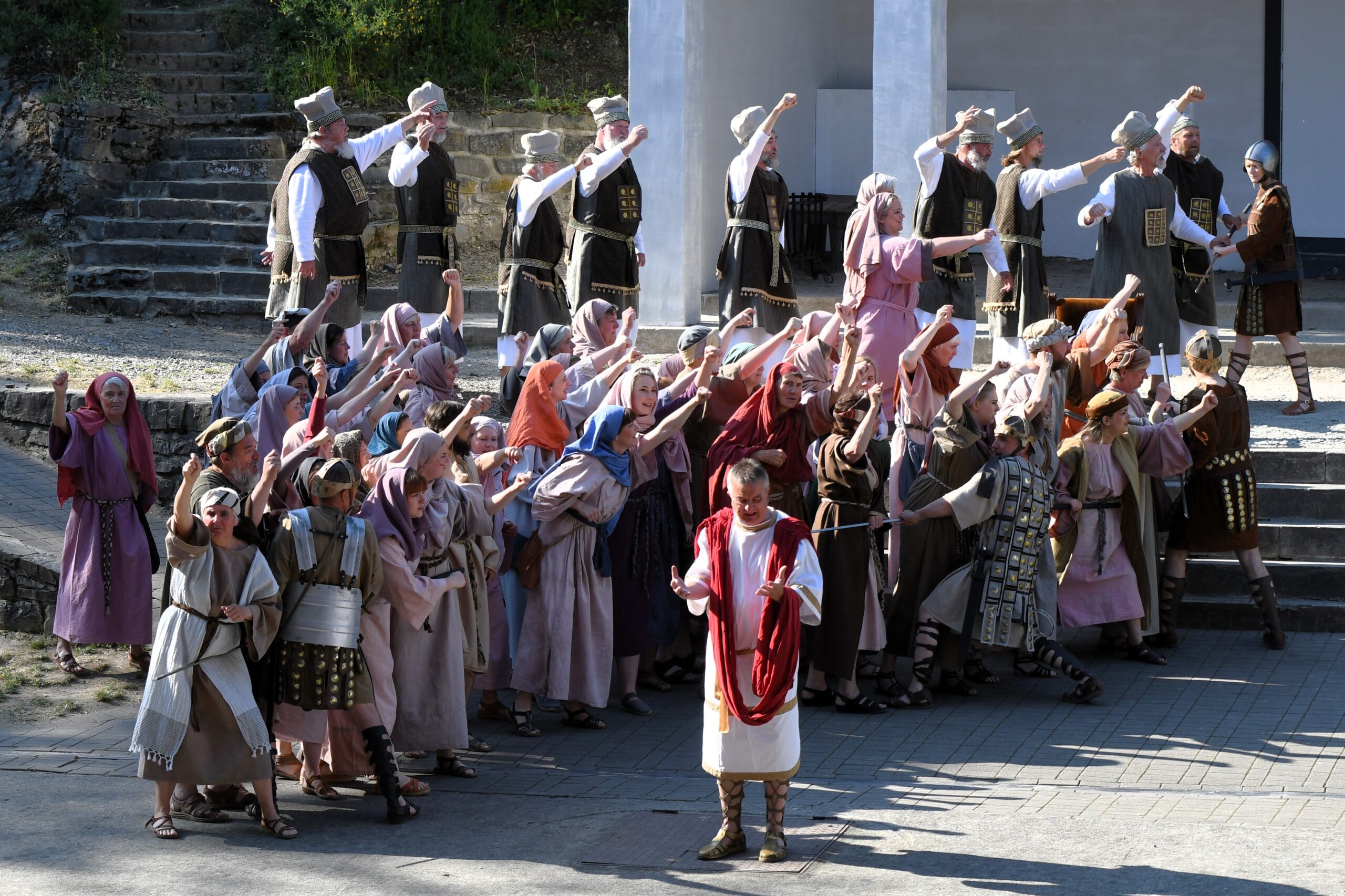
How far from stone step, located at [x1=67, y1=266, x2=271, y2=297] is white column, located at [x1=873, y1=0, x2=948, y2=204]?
5368 mm

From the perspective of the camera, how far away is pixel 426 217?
11.6 metres

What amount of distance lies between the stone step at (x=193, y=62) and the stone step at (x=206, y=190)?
1894 mm

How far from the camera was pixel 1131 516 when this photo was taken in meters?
8.76

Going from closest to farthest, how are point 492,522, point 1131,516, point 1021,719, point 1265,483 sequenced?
point 492,522
point 1021,719
point 1131,516
point 1265,483

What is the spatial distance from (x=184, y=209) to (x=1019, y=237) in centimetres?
788

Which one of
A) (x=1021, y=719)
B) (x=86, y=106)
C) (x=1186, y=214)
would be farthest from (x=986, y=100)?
(x=1021, y=719)

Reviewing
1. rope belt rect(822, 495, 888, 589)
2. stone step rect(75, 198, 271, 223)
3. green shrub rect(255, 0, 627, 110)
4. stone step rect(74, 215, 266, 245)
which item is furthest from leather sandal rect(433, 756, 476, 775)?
green shrub rect(255, 0, 627, 110)

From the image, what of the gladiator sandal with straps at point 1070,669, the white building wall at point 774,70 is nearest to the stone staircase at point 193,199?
the white building wall at point 774,70

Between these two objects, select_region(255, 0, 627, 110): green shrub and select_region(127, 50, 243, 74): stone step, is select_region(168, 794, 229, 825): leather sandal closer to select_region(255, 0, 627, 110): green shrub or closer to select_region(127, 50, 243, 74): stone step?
select_region(255, 0, 627, 110): green shrub

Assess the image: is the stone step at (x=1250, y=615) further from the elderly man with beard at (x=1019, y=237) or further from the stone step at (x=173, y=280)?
the stone step at (x=173, y=280)

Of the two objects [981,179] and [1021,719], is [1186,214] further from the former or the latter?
[1021,719]

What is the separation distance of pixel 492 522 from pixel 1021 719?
2622mm

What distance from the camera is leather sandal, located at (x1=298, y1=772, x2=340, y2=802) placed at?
7.00m

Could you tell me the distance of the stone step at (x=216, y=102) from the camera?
54.4ft
